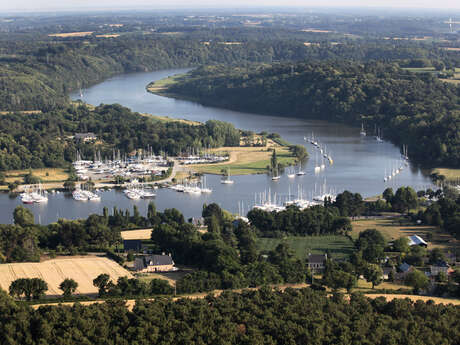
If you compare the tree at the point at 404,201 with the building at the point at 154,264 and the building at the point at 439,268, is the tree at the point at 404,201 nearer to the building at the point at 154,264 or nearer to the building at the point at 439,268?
the building at the point at 439,268

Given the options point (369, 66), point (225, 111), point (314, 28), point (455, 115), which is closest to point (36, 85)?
point (225, 111)

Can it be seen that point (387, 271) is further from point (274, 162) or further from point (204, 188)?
point (274, 162)

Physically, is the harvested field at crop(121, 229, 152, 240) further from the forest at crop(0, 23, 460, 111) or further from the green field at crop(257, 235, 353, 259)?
the forest at crop(0, 23, 460, 111)

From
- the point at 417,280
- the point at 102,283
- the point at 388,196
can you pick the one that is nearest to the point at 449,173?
the point at 388,196

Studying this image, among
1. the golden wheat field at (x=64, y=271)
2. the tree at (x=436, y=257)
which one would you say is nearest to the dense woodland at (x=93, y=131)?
the golden wheat field at (x=64, y=271)

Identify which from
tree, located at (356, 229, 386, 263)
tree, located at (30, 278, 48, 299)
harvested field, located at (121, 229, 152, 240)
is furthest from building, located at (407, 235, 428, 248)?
tree, located at (30, 278, 48, 299)

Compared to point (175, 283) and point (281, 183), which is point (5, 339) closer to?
point (175, 283)
